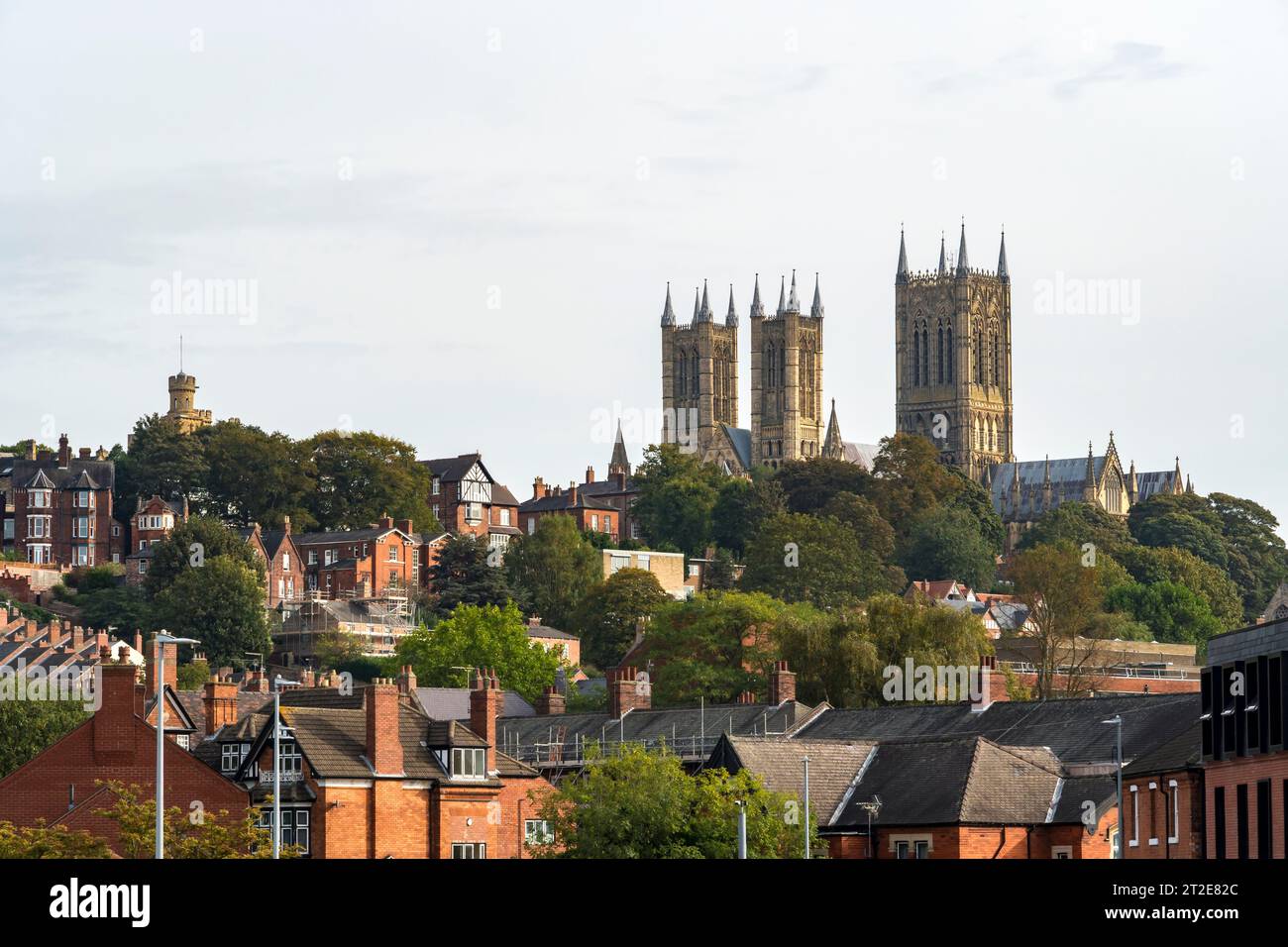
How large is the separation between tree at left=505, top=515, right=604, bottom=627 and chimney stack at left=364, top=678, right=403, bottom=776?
97.3 m

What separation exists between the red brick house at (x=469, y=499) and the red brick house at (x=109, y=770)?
128 m

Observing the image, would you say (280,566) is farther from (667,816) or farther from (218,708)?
(667,816)

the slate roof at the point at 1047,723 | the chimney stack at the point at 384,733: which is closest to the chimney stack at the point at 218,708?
the chimney stack at the point at 384,733

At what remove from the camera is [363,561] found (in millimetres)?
174000

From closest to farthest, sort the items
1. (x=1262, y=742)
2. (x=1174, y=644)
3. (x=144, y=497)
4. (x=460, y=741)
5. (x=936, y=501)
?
1. (x=1262, y=742)
2. (x=460, y=741)
3. (x=1174, y=644)
4. (x=144, y=497)
5. (x=936, y=501)

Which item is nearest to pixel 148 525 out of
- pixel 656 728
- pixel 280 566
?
pixel 280 566

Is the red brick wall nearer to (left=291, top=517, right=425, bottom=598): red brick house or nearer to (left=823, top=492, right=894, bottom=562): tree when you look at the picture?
(left=291, top=517, right=425, bottom=598): red brick house

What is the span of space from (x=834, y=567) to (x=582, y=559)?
60.1 ft

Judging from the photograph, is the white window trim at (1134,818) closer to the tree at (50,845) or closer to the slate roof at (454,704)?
the tree at (50,845)

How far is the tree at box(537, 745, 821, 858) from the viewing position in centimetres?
5534

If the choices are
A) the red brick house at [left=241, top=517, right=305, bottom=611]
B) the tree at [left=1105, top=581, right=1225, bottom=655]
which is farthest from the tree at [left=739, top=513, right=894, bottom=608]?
the red brick house at [left=241, top=517, right=305, bottom=611]

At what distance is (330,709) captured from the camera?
6488cm

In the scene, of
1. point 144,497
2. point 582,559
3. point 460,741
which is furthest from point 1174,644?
point 460,741
